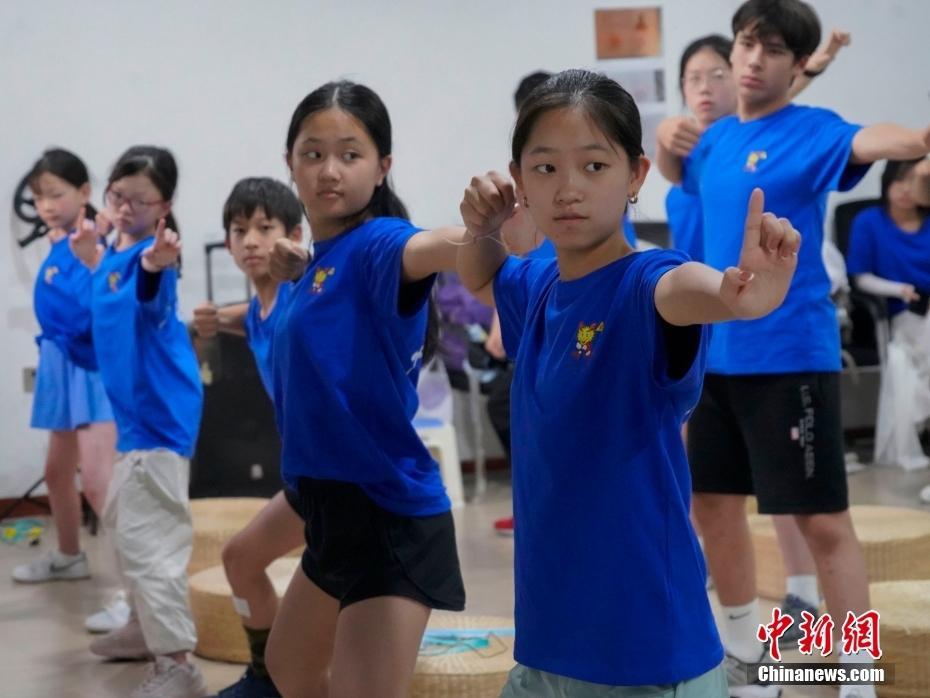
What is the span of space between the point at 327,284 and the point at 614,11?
5519mm

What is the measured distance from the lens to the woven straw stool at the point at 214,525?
182 inches

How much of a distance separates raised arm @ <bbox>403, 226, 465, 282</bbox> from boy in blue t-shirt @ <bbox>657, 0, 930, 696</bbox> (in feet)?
3.90

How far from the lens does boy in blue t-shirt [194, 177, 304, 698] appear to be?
2.89 metres

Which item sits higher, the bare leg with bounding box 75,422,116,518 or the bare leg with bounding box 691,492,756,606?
the bare leg with bounding box 691,492,756,606

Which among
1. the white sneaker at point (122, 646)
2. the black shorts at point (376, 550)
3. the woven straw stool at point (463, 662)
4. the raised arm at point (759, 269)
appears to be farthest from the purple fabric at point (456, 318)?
the raised arm at point (759, 269)

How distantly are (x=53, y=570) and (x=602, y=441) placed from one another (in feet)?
12.6

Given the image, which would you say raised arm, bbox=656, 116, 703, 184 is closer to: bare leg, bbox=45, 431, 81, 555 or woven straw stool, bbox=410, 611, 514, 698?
woven straw stool, bbox=410, 611, 514, 698

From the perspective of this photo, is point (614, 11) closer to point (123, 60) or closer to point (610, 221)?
point (123, 60)

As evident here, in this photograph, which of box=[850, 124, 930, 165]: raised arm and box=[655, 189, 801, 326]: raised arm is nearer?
box=[655, 189, 801, 326]: raised arm

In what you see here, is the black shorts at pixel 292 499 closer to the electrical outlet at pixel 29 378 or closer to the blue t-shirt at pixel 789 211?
the blue t-shirt at pixel 789 211

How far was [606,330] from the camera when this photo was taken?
5.78ft

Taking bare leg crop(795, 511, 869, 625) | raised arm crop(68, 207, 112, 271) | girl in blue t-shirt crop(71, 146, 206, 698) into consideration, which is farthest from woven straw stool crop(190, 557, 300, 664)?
bare leg crop(795, 511, 869, 625)

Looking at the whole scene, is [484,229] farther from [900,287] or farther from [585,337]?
[900,287]

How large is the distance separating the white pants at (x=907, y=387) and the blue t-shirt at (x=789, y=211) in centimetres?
372
